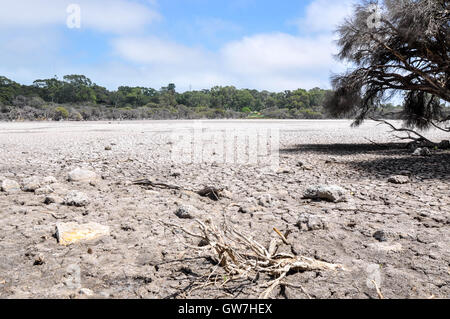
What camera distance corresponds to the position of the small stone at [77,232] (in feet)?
8.20

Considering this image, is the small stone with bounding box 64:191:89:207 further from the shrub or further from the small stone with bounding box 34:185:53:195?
the shrub

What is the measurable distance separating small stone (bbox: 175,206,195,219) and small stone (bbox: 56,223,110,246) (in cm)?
70

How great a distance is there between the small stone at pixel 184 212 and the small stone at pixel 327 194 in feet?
4.77

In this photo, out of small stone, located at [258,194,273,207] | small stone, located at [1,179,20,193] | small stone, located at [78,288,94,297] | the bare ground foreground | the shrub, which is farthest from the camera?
the shrub

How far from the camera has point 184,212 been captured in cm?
317

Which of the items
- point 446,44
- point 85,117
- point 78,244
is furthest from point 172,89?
point 78,244

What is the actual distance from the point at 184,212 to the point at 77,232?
96 centimetres

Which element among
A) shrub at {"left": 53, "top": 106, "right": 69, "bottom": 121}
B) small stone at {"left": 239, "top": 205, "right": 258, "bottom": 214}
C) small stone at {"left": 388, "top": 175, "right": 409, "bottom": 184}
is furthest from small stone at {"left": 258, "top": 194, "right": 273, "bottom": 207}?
shrub at {"left": 53, "top": 106, "right": 69, "bottom": 121}

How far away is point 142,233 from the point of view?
2.74m

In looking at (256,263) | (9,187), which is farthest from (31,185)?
(256,263)

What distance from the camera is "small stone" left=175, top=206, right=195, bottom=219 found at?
10.3ft
